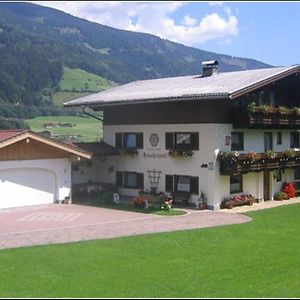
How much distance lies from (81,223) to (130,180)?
9.62 m

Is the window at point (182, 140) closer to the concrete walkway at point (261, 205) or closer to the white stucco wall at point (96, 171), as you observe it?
the concrete walkway at point (261, 205)

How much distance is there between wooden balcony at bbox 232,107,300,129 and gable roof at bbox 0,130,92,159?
25.5ft

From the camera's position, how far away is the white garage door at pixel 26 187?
27.2 metres

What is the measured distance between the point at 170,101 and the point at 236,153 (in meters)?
3.95

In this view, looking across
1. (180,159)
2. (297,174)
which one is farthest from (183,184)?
(297,174)

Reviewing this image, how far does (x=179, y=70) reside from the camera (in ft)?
591

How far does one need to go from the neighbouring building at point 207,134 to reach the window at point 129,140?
5 centimetres

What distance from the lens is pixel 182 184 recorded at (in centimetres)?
2886

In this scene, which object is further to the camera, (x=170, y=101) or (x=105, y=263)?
(x=170, y=101)

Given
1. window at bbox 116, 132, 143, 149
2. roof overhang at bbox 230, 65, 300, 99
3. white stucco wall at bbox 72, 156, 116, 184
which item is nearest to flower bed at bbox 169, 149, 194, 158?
window at bbox 116, 132, 143, 149

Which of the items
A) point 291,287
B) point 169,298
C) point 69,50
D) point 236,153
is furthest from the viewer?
point 69,50

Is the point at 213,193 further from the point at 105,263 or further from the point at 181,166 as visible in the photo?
the point at 105,263

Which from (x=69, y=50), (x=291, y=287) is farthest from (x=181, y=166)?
(x=69, y=50)

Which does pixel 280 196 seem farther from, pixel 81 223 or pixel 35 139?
pixel 35 139
